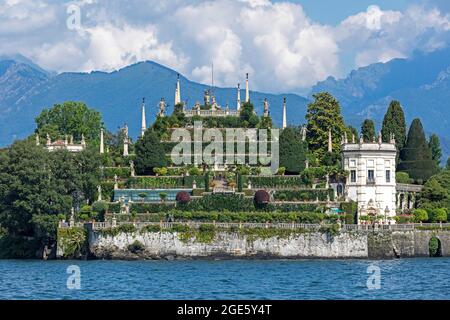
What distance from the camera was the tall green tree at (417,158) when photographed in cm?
11656

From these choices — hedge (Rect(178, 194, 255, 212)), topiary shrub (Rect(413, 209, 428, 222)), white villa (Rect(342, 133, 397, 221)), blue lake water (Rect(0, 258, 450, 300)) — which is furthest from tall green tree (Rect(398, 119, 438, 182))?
blue lake water (Rect(0, 258, 450, 300))

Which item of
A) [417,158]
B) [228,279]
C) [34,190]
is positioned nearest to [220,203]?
[34,190]

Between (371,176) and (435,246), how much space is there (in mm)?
9684

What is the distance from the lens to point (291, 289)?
65.2 m

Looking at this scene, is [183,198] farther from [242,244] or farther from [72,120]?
[72,120]

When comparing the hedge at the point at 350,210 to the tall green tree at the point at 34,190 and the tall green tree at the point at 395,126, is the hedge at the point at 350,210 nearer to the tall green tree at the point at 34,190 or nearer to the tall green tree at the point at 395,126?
the tall green tree at the point at 34,190

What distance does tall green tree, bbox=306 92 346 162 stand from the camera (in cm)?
12390

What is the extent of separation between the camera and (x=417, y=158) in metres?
118

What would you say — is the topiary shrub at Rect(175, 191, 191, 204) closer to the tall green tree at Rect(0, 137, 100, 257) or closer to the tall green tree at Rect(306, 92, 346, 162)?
the tall green tree at Rect(0, 137, 100, 257)

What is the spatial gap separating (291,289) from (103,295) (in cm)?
1019

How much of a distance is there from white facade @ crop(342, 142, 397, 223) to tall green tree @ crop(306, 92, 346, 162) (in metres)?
16.8

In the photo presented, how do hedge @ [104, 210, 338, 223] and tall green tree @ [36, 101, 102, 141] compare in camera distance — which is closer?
hedge @ [104, 210, 338, 223]
